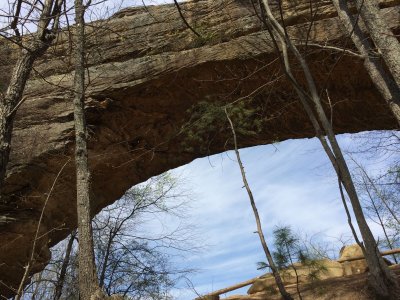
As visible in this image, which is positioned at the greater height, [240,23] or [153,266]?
[240,23]

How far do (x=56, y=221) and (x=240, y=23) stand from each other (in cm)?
639

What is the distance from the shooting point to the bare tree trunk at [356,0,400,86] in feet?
20.7

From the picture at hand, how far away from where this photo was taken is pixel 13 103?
19.0 ft

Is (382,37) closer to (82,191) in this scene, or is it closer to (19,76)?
(82,191)

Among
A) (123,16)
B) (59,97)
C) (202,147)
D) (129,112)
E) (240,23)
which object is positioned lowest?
(202,147)

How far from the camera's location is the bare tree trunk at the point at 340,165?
14.9 feet

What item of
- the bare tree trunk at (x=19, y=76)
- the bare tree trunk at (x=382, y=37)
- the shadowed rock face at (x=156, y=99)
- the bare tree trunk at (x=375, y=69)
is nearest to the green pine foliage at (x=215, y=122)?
the shadowed rock face at (x=156, y=99)

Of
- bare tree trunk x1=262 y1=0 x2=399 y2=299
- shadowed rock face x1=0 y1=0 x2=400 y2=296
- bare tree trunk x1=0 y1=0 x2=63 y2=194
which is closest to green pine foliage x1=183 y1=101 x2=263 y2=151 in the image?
shadowed rock face x1=0 y1=0 x2=400 y2=296

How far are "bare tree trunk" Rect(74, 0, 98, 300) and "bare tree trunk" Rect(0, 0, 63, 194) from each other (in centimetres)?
68

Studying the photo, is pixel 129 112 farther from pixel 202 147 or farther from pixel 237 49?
pixel 237 49

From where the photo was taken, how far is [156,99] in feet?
29.7

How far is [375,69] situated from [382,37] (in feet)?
1.76

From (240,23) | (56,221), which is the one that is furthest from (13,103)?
(240,23)

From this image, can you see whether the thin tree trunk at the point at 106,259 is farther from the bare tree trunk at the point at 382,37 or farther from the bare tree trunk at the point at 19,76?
the bare tree trunk at the point at 382,37
